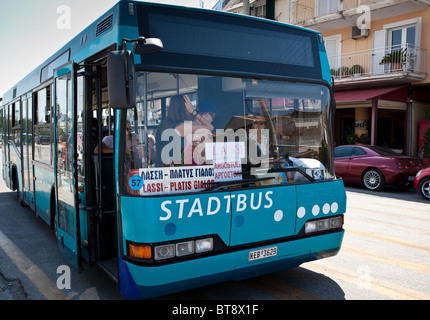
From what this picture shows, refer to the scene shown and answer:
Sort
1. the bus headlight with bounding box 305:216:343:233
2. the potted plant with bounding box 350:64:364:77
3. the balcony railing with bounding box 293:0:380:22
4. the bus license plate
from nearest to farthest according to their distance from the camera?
the bus license plate, the bus headlight with bounding box 305:216:343:233, the potted plant with bounding box 350:64:364:77, the balcony railing with bounding box 293:0:380:22

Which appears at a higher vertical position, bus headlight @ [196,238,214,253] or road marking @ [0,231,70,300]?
bus headlight @ [196,238,214,253]

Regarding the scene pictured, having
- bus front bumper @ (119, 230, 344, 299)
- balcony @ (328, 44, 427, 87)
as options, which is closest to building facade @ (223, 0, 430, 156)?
balcony @ (328, 44, 427, 87)

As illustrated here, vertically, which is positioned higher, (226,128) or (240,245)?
(226,128)

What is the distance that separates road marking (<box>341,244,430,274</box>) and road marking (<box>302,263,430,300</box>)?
2.38ft

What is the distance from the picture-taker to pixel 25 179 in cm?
842

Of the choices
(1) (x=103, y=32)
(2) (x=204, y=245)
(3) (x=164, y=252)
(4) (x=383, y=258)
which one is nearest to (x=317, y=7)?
(4) (x=383, y=258)

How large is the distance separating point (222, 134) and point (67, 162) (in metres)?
2.02

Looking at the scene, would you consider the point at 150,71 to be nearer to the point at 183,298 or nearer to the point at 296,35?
the point at 296,35

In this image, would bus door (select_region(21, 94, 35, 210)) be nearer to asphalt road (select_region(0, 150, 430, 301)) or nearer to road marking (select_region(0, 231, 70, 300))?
asphalt road (select_region(0, 150, 430, 301))

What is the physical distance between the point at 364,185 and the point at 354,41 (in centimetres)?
1076

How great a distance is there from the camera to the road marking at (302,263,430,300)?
4328 mm

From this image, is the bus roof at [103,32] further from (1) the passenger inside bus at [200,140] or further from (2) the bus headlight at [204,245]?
(2) the bus headlight at [204,245]

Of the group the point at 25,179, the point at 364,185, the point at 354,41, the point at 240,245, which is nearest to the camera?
the point at 240,245
